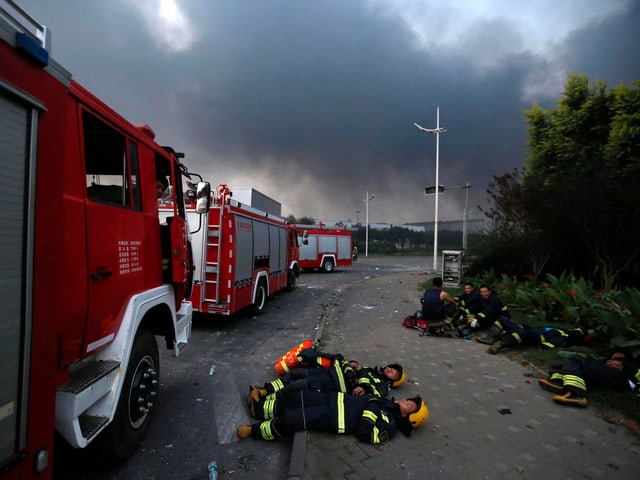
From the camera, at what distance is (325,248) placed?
2339cm

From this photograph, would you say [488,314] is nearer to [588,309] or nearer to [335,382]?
[588,309]

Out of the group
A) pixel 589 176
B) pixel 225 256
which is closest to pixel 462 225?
pixel 589 176

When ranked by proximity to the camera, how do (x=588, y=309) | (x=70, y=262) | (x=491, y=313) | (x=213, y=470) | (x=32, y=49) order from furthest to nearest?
1. (x=491, y=313)
2. (x=588, y=309)
3. (x=213, y=470)
4. (x=70, y=262)
5. (x=32, y=49)

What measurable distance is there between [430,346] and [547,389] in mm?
2168

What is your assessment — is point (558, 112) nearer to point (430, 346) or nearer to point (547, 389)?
point (430, 346)

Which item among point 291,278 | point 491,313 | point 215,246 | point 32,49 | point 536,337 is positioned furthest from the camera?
point 291,278

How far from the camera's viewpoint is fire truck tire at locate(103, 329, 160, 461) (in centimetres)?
276

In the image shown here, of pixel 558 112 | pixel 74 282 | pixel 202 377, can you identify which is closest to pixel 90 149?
pixel 74 282

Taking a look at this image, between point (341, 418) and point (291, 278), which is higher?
point (291, 278)

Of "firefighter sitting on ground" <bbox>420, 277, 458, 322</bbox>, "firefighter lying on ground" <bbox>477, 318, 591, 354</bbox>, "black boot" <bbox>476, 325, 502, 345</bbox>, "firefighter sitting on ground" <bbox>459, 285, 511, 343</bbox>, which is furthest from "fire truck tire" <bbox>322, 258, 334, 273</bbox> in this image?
"firefighter lying on ground" <bbox>477, 318, 591, 354</bbox>

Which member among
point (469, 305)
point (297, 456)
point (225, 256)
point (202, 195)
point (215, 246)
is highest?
point (202, 195)

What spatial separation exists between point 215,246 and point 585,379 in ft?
19.9

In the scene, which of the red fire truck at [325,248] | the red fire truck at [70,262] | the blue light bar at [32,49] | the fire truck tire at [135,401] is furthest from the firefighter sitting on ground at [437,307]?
the red fire truck at [325,248]

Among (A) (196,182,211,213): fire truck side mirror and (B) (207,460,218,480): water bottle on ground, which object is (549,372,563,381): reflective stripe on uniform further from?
(A) (196,182,211,213): fire truck side mirror
